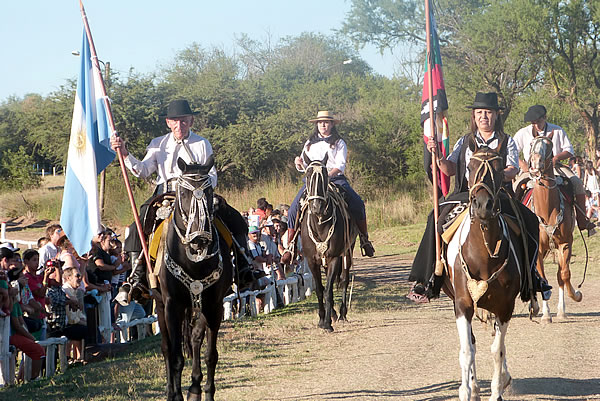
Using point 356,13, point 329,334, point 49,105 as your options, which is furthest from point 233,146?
point 356,13

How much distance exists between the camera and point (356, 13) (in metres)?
91.5

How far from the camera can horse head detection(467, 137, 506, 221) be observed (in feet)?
23.1

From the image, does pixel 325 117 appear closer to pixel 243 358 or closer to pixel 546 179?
pixel 546 179

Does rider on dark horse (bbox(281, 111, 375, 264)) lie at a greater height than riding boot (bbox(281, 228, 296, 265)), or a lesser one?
greater

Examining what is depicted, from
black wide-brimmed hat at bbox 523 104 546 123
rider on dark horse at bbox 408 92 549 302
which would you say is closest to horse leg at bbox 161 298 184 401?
rider on dark horse at bbox 408 92 549 302

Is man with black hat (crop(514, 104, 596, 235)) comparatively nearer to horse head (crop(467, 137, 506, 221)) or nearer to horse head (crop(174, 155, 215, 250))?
horse head (crop(467, 137, 506, 221))

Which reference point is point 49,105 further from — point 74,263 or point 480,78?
point 74,263

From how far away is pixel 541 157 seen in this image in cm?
1243

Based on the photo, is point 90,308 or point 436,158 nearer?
point 436,158

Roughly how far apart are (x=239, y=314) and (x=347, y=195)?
2972 millimetres

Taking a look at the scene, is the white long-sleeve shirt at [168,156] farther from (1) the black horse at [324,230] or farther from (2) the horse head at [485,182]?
(1) the black horse at [324,230]

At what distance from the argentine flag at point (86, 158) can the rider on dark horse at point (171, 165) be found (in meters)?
0.44

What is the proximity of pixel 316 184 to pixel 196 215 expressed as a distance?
5.16 metres

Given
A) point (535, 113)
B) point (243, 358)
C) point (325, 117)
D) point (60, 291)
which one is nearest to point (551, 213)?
point (535, 113)
